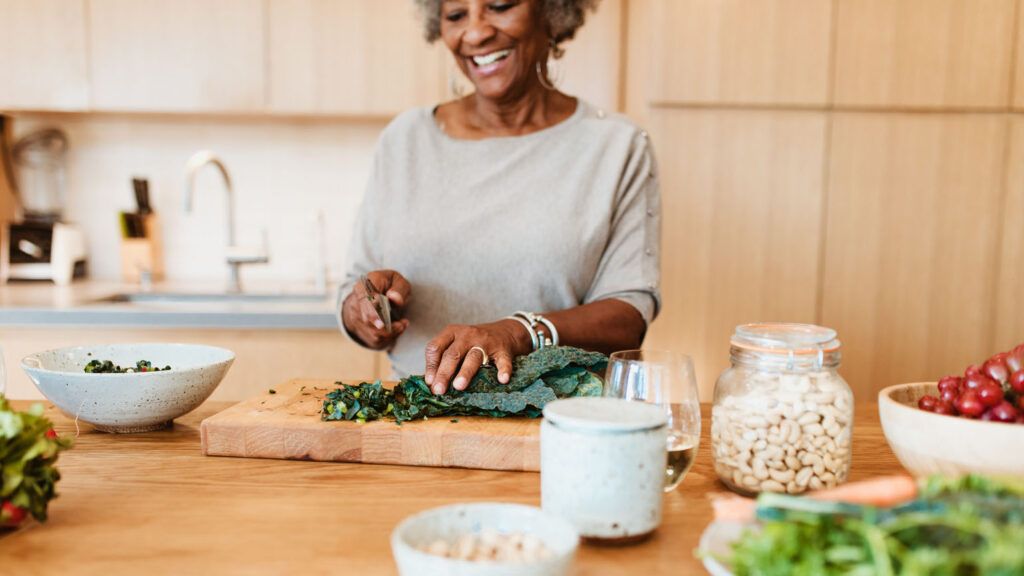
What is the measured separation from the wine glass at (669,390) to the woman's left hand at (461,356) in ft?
0.87

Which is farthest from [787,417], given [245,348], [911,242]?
[911,242]

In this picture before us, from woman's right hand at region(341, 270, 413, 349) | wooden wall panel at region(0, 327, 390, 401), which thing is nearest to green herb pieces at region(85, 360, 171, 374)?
woman's right hand at region(341, 270, 413, 349)

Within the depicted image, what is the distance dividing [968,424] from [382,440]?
0.64 meters

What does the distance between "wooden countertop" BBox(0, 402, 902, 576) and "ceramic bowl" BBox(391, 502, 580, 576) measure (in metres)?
0.08

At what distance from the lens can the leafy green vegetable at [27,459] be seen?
746mm

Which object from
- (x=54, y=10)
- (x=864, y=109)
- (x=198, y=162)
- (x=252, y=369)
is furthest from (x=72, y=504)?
(x=864, y=109)

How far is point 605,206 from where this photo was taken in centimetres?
163

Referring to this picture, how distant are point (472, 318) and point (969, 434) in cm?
103

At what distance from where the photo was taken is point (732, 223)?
8.52 ft

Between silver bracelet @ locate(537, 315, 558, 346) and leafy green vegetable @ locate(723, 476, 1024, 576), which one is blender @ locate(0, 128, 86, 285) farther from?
leafy green vegetable @ locate(723, 476, 1024, 576)

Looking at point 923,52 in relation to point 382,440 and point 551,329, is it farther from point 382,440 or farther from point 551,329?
point 382,440

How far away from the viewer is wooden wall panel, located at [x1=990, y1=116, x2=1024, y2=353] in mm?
2602

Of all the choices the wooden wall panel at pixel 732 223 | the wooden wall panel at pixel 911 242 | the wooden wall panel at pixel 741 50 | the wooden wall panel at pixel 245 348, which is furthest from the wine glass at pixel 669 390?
the wooden wall panel at pixel 911 242

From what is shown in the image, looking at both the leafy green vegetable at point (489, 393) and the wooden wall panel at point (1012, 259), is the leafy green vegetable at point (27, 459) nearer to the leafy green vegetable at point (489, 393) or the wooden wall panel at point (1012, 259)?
the leafy green vegetable at point (489, 393)
